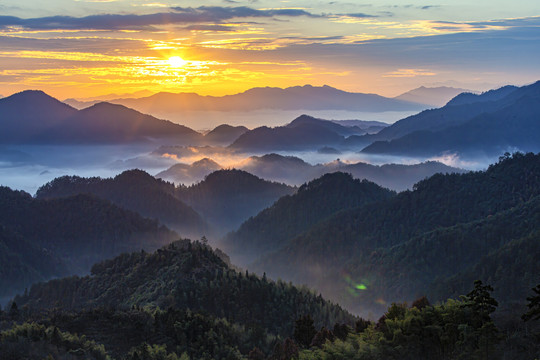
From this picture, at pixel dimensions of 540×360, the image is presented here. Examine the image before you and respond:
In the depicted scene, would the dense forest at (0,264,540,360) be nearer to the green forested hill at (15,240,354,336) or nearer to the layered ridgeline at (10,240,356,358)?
the layered ridgeline at (10,240,356,358)

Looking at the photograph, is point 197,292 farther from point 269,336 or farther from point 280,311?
point 269,336

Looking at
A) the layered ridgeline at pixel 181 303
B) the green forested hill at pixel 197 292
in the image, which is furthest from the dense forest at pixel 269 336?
the green forested hill at pixel 197 292

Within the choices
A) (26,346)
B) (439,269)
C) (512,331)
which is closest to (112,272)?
(26,346)

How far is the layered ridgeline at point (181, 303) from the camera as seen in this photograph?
286 ft

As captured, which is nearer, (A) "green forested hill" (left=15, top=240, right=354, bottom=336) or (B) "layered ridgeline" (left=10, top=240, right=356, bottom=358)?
(B) "layered ridgeline" (left=10, top=240, right=356, bottom=358)

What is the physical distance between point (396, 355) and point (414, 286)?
5023 inches

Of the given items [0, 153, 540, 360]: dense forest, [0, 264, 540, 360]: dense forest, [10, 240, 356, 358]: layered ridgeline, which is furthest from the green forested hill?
[0, 264, 540, 360]: dense forest

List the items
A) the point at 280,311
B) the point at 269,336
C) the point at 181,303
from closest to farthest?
the point at 269,336 < the point at 181,303 < the point at 280,311

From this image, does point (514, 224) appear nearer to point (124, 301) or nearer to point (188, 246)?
point (188, 246)

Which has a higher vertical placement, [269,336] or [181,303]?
[269,336]

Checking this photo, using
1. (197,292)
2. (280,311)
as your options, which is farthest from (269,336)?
(197,292)

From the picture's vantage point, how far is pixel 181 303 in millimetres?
118688

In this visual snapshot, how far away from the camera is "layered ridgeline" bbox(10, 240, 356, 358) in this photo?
87.1 meters

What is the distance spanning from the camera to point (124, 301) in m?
129
